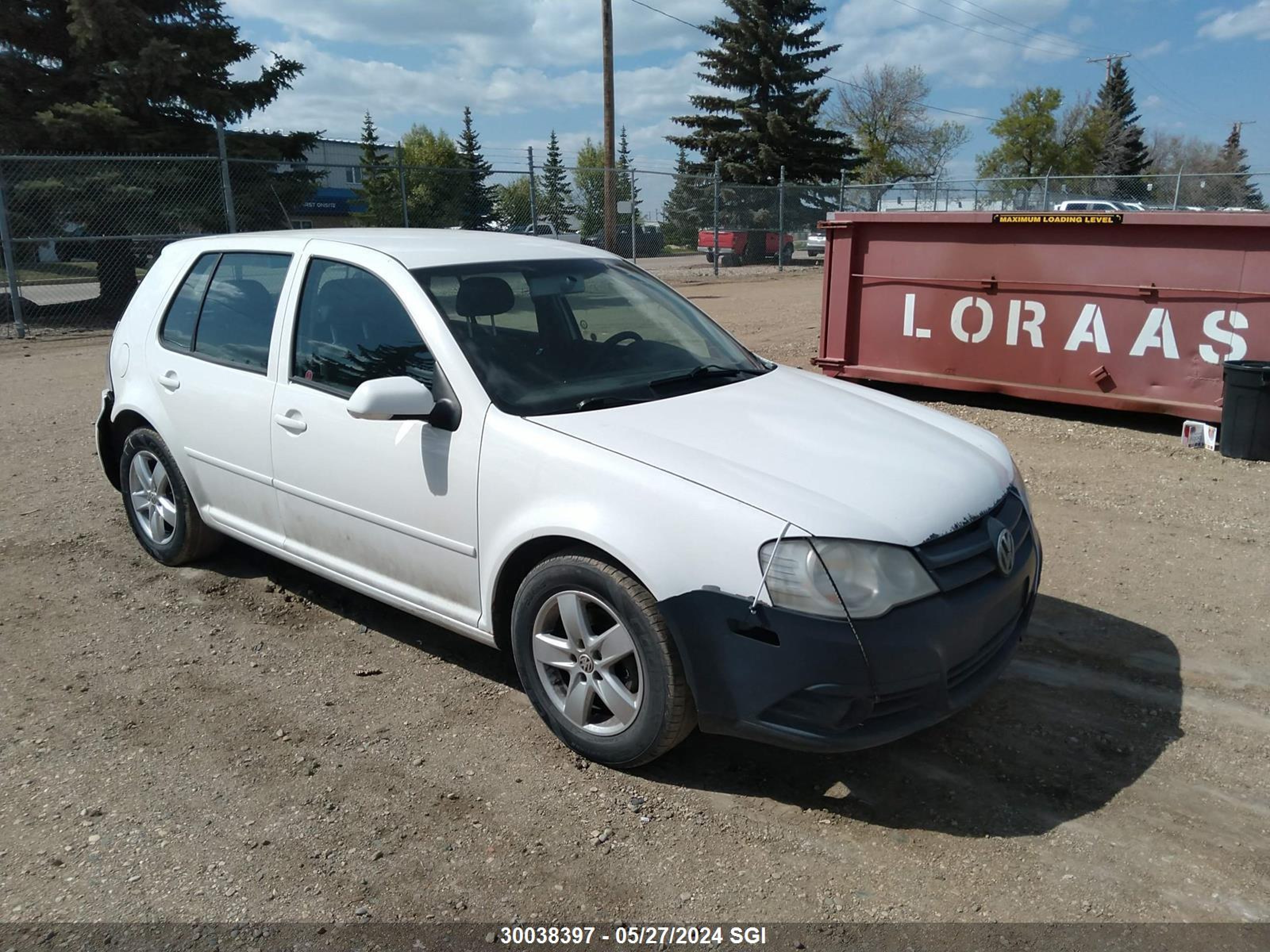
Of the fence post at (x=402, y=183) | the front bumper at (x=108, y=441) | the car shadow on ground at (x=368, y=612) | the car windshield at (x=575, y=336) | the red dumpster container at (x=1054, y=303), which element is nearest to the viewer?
the car windshield at (x=575, y=336)

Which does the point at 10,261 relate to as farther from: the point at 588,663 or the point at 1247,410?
the point at 1247,410

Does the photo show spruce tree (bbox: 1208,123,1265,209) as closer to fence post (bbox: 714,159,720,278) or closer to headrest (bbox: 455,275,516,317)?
fence post (bbox: 714,159,720,278)

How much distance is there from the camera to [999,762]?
3387mm

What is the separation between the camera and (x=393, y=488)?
3.71 m

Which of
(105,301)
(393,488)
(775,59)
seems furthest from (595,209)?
(393,488)

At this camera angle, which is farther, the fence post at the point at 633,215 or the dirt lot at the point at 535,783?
the fence post at the point at 633,215

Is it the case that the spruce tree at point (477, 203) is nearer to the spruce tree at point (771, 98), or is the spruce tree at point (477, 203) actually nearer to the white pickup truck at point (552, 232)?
the white pickup truck at point (552, 232)

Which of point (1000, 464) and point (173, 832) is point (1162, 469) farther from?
point (173, 832)

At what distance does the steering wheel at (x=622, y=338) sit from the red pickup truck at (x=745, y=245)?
2498 cm

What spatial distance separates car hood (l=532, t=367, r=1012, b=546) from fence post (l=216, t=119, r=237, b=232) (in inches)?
576

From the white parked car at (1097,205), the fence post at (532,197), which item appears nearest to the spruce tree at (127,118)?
the fence post at (532,197)

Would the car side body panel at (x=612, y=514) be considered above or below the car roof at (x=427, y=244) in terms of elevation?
below

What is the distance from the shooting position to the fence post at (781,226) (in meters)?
28.6

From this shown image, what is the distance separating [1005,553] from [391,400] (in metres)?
2.10
